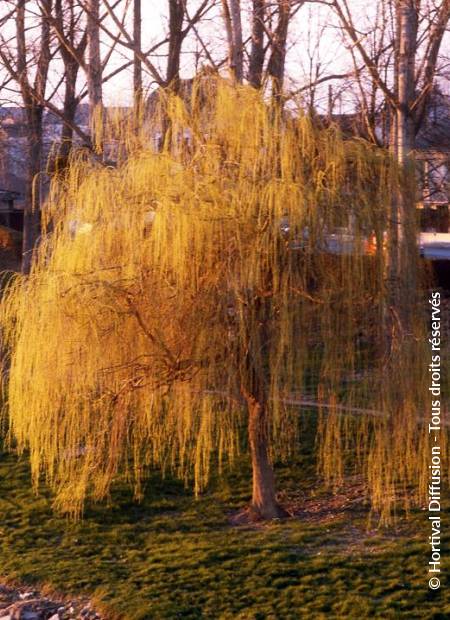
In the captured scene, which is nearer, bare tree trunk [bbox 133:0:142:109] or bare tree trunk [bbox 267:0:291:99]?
bare tree trunk [bbox 133:0:142:109]

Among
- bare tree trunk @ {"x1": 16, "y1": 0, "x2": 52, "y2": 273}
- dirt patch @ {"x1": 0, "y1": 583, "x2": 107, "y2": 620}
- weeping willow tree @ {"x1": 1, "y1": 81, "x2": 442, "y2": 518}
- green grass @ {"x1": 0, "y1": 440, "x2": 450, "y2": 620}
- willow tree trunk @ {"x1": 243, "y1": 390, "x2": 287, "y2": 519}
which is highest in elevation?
bare tree trunk @ {"x1": 16, "y1": 0, "x2": 52, "y2": 273}

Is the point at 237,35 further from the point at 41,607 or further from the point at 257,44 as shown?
the point at 41,607

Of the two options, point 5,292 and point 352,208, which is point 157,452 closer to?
point 5,292

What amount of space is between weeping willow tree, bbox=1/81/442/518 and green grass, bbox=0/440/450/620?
0.63 meters

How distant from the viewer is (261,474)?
999 cm

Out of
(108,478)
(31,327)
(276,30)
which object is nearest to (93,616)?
(108,478)

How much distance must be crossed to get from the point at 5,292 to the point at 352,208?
349 cm

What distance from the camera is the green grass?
7.98m

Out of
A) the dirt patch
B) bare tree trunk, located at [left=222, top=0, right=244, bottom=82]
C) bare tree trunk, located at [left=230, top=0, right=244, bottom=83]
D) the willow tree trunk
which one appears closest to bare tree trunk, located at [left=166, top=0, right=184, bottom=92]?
bare tree trunk, located at [left=222, top=0, right=244, bottom=82]

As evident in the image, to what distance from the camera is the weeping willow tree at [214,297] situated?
866cm

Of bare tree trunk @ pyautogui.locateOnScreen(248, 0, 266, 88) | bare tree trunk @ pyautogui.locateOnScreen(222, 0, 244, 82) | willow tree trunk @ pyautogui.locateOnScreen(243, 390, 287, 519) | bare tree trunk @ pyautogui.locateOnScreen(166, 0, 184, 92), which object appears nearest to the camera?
willow tree trunk @ pyautogui.locateOnScreen(243, 390, 287, 519)

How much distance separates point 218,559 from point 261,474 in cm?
123

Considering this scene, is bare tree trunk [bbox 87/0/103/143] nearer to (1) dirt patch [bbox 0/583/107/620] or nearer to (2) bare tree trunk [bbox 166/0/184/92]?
(2) bare tree trunk [bbox 166/0/184/92]

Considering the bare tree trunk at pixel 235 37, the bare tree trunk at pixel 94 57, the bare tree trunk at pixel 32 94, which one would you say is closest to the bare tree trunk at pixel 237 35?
the bare tree trunk at pixel 235 37
